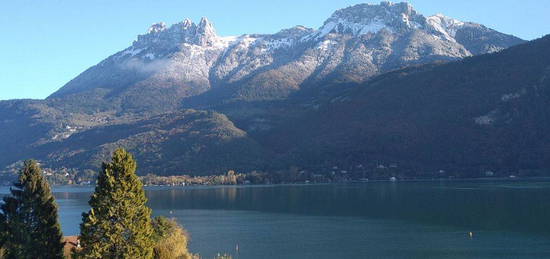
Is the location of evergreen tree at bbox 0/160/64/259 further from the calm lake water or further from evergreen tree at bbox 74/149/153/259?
the calm lake water

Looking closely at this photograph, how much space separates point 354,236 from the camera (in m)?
77.4

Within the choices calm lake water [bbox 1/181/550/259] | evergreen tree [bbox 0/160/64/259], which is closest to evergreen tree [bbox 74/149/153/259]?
evergreen tree [bbox 0/160/64/259]

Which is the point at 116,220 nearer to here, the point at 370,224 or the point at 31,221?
the point at 31,221

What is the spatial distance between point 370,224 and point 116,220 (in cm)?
5938

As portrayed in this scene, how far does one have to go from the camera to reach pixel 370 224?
8888 centimetres

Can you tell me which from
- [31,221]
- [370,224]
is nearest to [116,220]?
[31,221]

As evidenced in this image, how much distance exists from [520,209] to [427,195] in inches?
1388

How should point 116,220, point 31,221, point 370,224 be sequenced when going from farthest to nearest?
point 370,224 < point 31,221 < point 116,220

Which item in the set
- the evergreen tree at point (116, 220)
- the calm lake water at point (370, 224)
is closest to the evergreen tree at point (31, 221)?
the evergreen tree at point (116, 220)

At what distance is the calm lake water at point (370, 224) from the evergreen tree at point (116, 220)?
3000 centimetres

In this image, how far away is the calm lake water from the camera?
6625 cm

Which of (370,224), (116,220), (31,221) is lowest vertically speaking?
(370,224)

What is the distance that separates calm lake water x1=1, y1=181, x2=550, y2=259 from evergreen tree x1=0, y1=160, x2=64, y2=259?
27.8m

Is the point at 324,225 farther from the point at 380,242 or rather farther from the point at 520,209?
the point at 520,209
